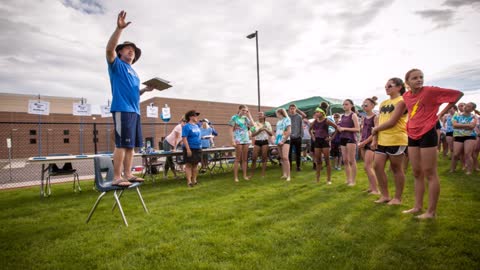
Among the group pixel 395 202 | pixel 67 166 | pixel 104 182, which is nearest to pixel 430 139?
pixel 395 202

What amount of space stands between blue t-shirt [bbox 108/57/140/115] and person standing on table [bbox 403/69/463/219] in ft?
12.0

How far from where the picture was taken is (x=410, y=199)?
420 cm

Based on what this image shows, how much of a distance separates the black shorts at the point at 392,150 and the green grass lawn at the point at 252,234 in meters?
0.82

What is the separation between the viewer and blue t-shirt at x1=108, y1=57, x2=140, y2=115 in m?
3.08

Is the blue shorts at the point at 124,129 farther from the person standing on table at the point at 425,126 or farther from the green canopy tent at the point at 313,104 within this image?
the green canopy tent at the point at 313,104

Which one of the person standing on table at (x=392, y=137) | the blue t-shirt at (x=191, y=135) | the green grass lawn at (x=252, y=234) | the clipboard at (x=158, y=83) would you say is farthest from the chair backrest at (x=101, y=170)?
the person standing on table at (x=392, y=137)

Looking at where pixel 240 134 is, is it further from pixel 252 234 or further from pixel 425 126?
pixel 425 126

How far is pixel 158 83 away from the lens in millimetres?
3672

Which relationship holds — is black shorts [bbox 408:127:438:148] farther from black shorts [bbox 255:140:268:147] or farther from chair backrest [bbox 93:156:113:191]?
black shorts [bbox 255:140:268:147]

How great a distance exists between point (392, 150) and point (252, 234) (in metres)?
2.52

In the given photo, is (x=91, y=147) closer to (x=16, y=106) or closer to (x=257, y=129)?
(x=16, y=106)

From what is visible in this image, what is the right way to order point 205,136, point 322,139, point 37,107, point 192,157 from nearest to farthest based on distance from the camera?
point 322,139 → point 192,157 → point 37,107 → point 205,136

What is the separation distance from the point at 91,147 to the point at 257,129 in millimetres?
32615

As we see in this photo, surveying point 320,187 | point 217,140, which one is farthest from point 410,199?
point 217,140
